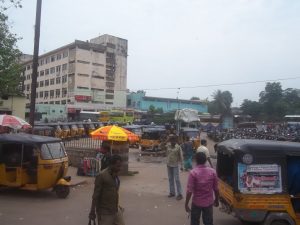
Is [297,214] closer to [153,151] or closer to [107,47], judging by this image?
[153,151]

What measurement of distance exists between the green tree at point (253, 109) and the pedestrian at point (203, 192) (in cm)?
8245

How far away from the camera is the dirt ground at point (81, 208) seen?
30.6 feet

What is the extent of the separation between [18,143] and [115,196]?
264 inches

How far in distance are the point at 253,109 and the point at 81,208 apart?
270 feet

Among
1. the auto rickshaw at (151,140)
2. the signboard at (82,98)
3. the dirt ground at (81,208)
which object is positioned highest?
the signboard at (82,98)

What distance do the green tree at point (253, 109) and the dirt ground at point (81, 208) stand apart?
3035 inches

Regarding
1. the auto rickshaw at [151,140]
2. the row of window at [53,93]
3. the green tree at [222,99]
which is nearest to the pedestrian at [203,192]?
the auto rickshaw at [151,140]

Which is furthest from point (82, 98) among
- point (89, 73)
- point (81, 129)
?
point (81, 129)

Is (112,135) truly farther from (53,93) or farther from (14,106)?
(53,93)

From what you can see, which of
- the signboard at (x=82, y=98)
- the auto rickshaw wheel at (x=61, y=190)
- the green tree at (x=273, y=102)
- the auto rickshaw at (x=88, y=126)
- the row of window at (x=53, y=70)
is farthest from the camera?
the row of window at (x=53, y=70)

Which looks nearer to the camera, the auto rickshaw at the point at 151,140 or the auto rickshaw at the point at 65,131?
the auto rickshaw at the point at 151,140

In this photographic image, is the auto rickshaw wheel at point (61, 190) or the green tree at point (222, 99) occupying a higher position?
the green tree at point (222, 99)

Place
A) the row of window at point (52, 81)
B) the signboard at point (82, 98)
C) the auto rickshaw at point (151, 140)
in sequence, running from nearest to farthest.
Result: the auto rickshaw at point (151, 140)
the signboard at point (82, 98)
the row of window at point (52, 81)

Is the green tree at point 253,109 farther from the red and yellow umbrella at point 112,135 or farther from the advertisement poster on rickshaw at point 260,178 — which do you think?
the advertisement poster on rickshaw at point 260,178
